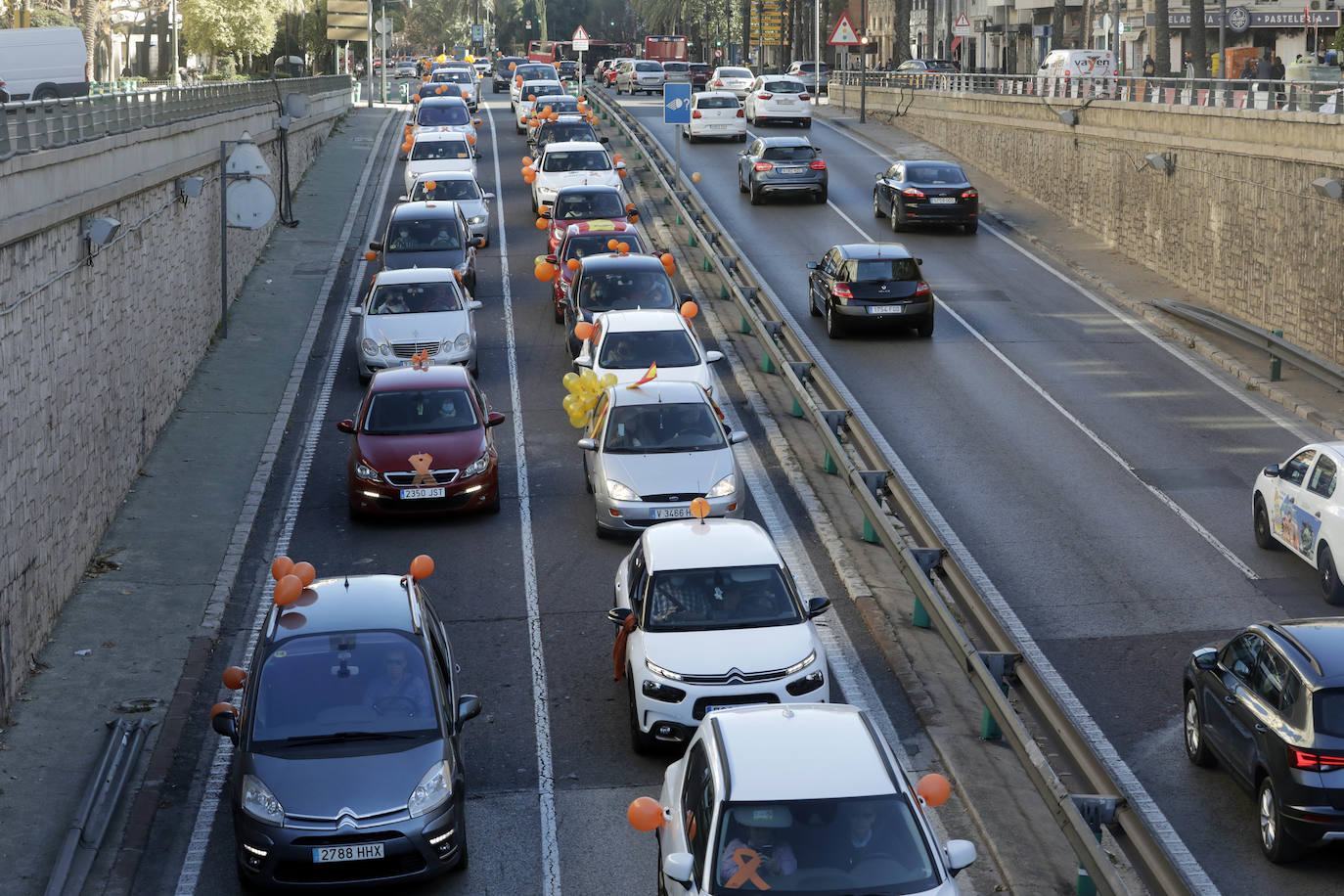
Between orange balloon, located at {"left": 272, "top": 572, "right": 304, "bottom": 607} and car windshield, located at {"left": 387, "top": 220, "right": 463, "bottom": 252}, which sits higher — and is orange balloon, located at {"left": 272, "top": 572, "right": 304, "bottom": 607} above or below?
below

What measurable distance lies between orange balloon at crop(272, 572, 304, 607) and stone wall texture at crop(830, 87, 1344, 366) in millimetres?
18973

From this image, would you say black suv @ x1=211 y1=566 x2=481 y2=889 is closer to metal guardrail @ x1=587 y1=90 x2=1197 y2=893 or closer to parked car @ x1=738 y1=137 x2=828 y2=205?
metal guardrail @ x1=587 y1=90 x2=1197 y2=893

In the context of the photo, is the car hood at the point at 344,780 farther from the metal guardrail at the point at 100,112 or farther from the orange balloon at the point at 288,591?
the metal guardrail at the point at 100,112

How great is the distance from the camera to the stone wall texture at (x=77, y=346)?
14688 mm

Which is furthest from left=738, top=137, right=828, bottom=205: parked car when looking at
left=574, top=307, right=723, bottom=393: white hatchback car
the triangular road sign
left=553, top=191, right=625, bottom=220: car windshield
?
left=574, top=307, right=723, bottom=393: white hatchback car

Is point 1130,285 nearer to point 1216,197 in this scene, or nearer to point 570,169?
point 1216,197

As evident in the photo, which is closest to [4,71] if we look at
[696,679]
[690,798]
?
[696,679]

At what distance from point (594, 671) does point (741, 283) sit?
56.4ft

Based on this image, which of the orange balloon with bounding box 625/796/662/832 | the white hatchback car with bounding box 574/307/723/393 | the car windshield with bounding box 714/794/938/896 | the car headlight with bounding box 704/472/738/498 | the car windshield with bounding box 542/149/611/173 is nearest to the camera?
the car windshield with bounding box 714/794/938/896

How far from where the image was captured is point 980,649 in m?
13.8

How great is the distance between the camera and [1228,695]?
11.8 metres

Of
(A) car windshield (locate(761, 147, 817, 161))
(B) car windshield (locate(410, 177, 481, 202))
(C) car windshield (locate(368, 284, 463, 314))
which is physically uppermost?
(A) car windshield (locate(761, 147, 817, 161))

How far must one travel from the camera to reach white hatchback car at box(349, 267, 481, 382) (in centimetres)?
2412

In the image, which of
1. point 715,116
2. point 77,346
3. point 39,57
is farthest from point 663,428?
point 715,116
